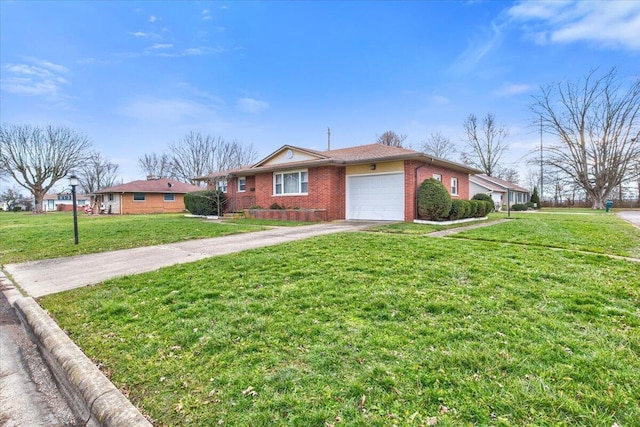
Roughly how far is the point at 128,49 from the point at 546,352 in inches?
776

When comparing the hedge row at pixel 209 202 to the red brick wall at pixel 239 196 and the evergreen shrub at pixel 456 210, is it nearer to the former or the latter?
the red brick wall at pixel 239 196

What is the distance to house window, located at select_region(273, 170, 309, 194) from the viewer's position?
1575 centimetres

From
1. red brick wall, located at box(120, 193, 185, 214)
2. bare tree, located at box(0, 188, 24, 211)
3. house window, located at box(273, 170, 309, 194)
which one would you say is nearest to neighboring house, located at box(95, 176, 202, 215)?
red brick wall, located at box(120, 193, 185, 214)

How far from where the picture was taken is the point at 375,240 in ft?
25.2

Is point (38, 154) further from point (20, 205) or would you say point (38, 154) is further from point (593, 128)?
point (593, 128)

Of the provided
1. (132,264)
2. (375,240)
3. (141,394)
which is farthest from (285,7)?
(141,394)

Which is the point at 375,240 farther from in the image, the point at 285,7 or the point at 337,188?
the point at 285,7

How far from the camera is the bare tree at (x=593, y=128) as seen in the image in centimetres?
3098

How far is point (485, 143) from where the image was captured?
41875mm

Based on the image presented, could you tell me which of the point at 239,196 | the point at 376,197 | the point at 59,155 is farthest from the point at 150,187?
the point at 376,197

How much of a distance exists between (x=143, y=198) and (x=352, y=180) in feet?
84.6

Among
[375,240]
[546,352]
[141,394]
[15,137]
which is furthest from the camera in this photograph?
[15,137]

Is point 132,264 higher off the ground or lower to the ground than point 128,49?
lower

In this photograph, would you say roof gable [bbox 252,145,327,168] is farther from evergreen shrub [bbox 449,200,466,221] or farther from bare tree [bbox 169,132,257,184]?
bare tree [bbox 169,132,257,184]
